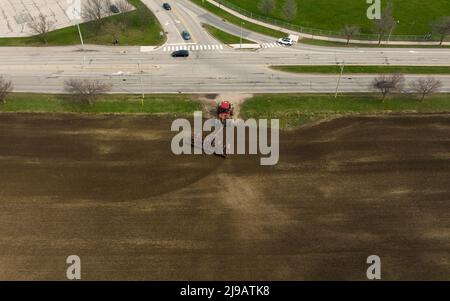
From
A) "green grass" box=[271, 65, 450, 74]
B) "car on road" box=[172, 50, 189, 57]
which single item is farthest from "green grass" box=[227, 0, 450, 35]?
"car on road" box=[172, 50, 189, 57]

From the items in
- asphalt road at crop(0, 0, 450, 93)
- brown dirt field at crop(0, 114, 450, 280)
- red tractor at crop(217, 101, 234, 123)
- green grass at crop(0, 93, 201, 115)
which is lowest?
brown dirt field at crop(0, 114, 450, 280)

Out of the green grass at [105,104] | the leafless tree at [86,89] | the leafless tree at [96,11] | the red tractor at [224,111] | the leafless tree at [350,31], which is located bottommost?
the red tractor at [224,111]

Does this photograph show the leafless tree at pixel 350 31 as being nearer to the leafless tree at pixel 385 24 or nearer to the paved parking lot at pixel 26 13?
the leafless tree at pixel 385 24

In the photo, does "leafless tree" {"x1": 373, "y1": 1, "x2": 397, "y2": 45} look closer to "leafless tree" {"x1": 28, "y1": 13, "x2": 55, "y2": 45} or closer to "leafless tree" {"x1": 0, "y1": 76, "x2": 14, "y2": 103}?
"leafless tree" {"x1": 28, "y1": 13, "x2": 55, "y2": 45}

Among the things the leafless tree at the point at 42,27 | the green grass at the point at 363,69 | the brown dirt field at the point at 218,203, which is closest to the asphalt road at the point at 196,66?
the green grass at the point at 363,69

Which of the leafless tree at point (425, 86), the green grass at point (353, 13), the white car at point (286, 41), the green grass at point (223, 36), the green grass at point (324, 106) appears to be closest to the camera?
the green grass at point (324, 106)

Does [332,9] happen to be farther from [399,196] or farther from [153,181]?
[153,181]
